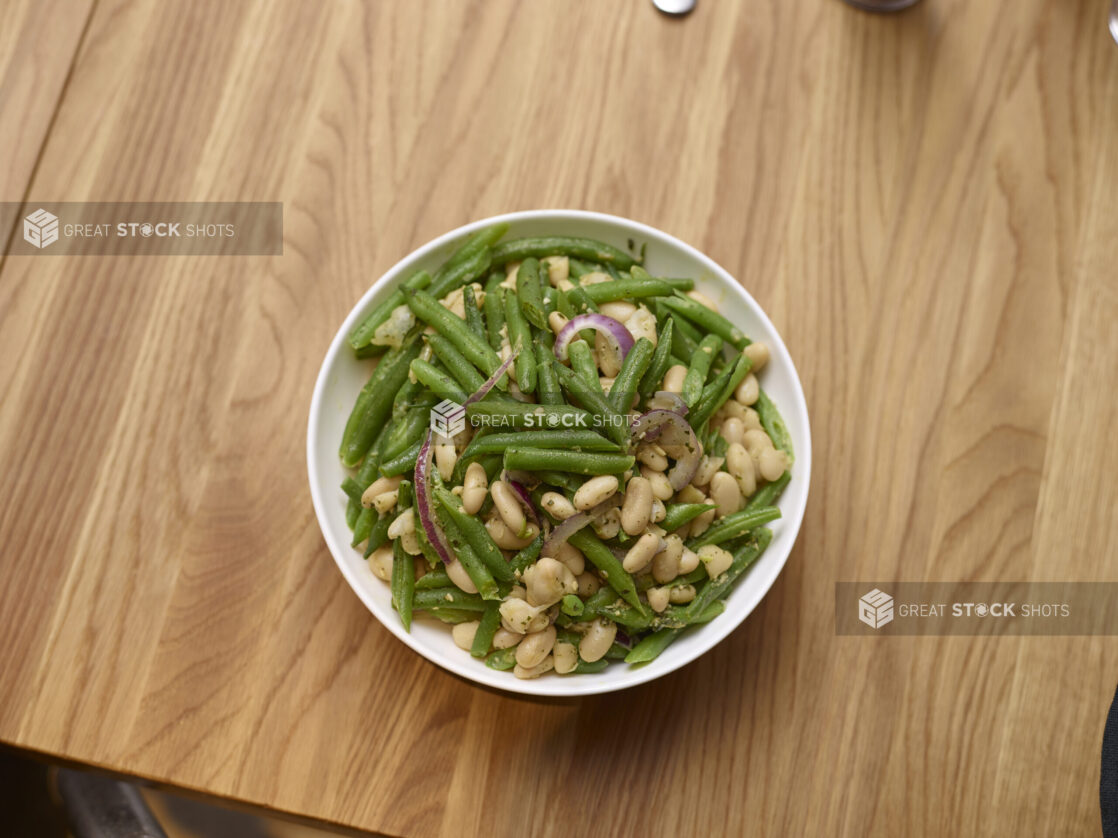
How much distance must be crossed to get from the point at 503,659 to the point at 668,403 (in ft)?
2.16

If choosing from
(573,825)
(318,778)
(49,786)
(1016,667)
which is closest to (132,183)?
(318,778)

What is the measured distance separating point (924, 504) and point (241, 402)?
1812 millimetres

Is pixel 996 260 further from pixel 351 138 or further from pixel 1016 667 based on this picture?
pixel 351 138

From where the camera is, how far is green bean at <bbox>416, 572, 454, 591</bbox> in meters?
1.99

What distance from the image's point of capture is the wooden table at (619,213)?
7.32 feet

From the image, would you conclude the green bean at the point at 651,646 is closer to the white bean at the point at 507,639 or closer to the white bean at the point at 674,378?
the white bean at the point at 507,639

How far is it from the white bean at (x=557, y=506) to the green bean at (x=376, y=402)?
1.52 feet

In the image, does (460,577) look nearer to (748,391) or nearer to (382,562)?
(382,562)


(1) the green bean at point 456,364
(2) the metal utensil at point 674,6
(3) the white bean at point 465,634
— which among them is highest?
(2) the metal utensil at point 674,6

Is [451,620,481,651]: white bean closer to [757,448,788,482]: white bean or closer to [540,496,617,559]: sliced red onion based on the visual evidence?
[540,496,617,559]: sliced red onion

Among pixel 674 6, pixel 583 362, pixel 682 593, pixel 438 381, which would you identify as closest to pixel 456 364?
pixel 438 381

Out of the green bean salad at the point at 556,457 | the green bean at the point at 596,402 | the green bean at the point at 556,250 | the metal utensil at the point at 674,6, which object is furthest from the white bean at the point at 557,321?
the metal utensil at the point at 674,6

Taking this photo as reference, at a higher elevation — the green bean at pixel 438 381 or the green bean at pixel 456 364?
the green bean at pixel 456 364

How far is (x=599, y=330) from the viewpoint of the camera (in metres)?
2.00
